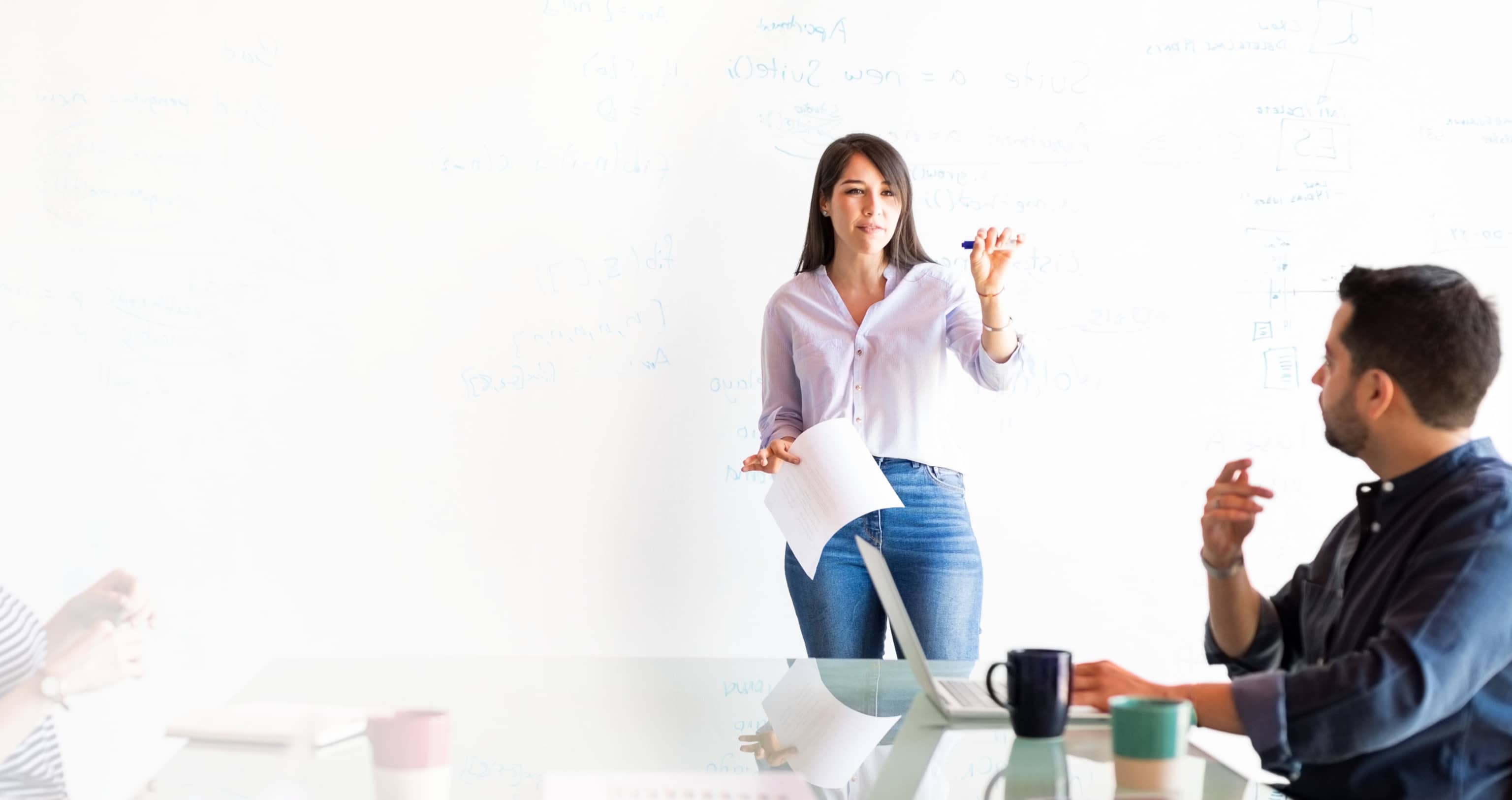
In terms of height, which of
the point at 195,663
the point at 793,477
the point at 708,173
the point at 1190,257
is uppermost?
the point at 708,173

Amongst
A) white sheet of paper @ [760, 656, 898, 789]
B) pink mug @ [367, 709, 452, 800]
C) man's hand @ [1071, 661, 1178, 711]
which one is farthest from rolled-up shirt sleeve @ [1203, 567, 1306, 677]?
pink mug @ [367, 709, 452, 800]

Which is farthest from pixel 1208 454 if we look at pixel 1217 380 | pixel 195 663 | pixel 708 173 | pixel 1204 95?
pixel 195 663

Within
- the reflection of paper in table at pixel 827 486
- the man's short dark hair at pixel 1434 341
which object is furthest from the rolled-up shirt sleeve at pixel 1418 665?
the reflection of paper in table at pixel 827 486

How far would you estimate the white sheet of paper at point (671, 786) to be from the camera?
1229 mm

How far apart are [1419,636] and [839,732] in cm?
61

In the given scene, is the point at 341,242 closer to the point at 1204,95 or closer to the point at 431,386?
the point at 431,386

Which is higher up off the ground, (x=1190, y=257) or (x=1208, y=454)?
(x=1190, y=257)

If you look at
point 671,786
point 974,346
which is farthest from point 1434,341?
point 974,346

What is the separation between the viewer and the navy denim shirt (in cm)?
118

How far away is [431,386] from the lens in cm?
304

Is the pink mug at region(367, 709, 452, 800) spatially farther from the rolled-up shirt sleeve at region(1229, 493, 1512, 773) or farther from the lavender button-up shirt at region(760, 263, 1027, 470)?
the lavender button-up shirt at region(760, 263, 1027, 470)

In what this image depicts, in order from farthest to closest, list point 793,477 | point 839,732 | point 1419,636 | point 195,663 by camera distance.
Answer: point 195,663
point 793,477
point 839,732
point 1419,636

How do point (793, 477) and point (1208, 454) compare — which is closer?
point (793, 477)

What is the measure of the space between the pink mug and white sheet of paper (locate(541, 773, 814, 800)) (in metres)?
0.10
